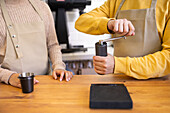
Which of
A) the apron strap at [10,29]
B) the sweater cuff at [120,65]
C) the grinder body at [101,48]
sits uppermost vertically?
the apron strap at [10,29]

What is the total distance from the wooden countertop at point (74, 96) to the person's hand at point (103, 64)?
10 cm

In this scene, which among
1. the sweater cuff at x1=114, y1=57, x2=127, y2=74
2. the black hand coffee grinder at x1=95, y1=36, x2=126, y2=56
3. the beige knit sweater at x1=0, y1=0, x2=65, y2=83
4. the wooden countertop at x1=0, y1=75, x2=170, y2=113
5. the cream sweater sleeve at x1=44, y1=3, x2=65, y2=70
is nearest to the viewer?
the wooden countertop at x1=0, y1=75, x2=170, y2=113

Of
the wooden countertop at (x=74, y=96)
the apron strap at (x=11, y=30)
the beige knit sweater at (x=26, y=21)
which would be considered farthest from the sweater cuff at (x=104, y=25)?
the apron strap at (x=11, y=30)

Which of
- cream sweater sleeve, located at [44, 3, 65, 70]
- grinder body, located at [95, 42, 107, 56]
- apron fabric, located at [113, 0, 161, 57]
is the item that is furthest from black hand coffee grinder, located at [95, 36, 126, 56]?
cream sweater sleeve, located at [44, 3, 65, 70]

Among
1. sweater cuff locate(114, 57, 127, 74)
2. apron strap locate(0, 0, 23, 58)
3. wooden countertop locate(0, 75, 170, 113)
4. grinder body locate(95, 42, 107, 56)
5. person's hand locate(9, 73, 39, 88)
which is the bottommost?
wooden countertop locate(0, 75, 170, 113)

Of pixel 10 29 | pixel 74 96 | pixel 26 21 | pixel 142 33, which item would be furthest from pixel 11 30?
pixel 142 33

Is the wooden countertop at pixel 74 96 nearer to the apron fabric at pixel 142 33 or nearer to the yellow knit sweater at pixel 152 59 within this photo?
the yellow knit sweater at pixel 152 59

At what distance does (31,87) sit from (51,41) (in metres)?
0.64

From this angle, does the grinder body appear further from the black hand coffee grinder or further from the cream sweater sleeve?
the cream sweater sleeve

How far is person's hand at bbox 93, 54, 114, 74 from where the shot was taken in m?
0.90

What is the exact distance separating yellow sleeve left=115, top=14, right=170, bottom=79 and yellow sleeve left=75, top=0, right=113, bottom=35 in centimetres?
23

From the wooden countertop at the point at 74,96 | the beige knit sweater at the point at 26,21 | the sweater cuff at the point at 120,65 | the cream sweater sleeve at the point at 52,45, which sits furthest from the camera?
the cream sweater sleeve at the point at 52,45

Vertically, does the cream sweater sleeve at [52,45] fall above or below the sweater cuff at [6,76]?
above

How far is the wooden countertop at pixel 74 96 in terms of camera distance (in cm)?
70
